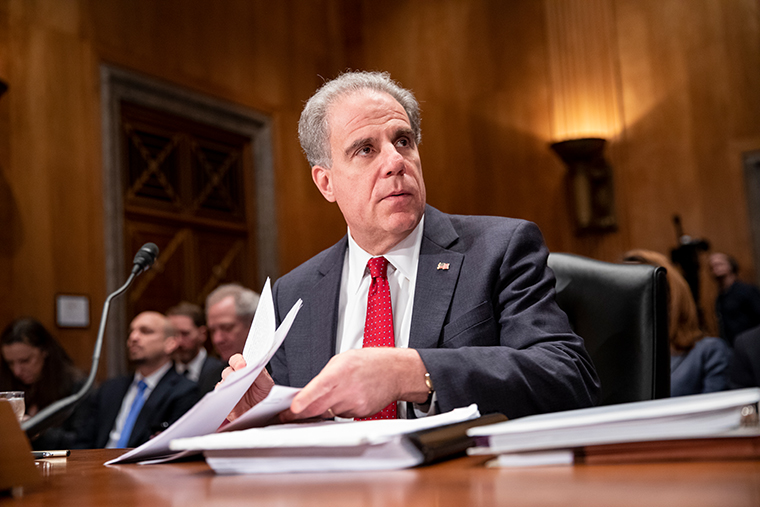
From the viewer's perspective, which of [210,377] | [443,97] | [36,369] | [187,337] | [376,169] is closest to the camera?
[376,169]

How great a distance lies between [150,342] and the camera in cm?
437

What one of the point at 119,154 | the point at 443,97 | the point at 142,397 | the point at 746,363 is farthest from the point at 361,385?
the point at 443,97

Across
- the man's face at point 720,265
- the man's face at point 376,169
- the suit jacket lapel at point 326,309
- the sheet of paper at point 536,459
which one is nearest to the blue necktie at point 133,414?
the suit jacket lapel at point 326,309

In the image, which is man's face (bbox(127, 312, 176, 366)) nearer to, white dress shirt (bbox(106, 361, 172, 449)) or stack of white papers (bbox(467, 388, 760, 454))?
white dress shirt (bbox(106, 361, 172, 449))

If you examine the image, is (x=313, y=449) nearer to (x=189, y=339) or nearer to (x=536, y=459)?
(x=536, y=459)

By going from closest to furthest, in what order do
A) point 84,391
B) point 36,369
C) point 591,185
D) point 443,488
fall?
point 443,488 → point 84,391 → point 36,369 → point 591,185

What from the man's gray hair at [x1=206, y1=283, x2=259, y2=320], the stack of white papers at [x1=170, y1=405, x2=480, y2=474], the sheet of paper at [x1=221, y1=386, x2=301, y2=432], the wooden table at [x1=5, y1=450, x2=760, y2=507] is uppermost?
the man's gray hair at [x1=206, y1=283, x2=259, y2=320]

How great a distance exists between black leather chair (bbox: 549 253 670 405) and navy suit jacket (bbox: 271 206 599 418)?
17 cm

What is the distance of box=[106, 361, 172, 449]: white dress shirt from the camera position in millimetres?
4129

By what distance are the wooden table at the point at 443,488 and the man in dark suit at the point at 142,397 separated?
10.2ft

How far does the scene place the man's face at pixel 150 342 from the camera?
4.31m

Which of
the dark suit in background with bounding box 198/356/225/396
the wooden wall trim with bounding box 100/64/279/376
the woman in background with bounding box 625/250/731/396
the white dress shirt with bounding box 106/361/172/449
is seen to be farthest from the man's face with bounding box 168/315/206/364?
the woman in background with bounding box 625/250/731/396

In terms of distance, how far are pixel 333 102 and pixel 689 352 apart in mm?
2171

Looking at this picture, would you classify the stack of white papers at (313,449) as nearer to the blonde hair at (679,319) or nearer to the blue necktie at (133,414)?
the blonde hair at (679,319)
